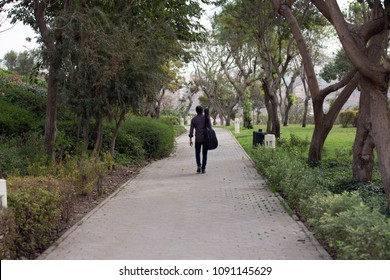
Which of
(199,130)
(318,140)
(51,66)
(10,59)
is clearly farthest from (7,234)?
(10,59)

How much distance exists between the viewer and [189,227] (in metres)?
7.22

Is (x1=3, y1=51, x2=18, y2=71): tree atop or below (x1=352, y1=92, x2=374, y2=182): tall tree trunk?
atop

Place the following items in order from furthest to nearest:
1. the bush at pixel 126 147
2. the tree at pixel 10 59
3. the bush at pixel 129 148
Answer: the tree at pixel 10 59 → the bush at pixel 129 148 → the bush at pixel 126 147

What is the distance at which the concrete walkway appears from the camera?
5906 millimetres

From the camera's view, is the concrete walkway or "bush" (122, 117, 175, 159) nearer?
the concrete walkway

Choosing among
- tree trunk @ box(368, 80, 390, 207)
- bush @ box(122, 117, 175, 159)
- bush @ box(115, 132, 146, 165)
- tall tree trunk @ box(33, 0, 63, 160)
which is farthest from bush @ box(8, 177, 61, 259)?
bush @ box(122, 117, 175, 159)

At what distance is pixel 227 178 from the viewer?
41.4ft

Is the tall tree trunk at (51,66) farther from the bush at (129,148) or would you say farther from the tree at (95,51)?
the bush at (129,148)

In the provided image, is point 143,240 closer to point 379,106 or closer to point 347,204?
point 347,204

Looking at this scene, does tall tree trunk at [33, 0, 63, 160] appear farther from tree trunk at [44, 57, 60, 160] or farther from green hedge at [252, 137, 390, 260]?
green hedge at [252, 137, 390, 260]

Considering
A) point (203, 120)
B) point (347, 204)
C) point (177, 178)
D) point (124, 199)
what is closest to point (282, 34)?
point (203, 120)

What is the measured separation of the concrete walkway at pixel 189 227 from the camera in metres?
5.91

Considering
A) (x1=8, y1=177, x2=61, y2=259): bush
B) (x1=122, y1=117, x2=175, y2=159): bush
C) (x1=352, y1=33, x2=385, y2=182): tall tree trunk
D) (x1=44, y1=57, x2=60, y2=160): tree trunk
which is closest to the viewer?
(x1=8, y1=177, x2=61, y2=259): bush

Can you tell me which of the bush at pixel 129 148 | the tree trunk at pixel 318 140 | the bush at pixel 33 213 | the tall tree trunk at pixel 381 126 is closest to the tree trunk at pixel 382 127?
the tall tree trunk at pixel 381 126
